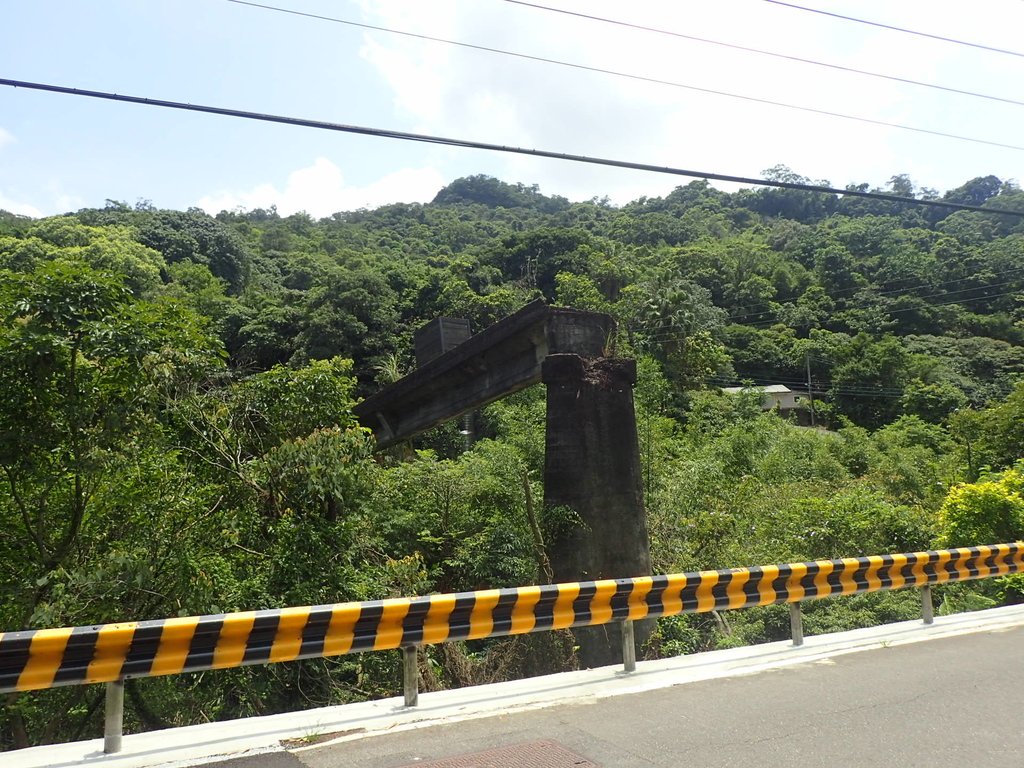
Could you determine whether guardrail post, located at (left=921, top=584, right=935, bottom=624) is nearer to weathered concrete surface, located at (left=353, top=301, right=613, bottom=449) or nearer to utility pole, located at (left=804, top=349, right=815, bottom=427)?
weathered concrete surface, located at (left=353, top=301, right=613, bottom=449)

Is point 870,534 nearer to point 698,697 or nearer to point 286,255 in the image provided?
point 698,697

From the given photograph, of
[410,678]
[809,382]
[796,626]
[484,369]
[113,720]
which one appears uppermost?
[809,382]

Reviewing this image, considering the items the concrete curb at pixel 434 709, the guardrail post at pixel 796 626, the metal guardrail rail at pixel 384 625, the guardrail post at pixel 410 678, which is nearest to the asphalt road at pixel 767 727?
the concrete curb at pixel 434 709

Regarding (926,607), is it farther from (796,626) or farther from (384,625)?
(384,625)

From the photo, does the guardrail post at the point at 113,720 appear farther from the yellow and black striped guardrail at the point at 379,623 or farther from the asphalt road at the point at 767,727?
the asphalt road at the point at 767,727

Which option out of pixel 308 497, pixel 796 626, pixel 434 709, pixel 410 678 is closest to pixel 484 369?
pixel 308 497

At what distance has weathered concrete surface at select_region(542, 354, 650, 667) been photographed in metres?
12.3

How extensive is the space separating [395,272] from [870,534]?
50.0m

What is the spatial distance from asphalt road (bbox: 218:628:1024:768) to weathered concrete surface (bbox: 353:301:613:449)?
25.7 feet

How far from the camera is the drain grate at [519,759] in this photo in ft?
14.5

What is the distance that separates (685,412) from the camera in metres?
39.8

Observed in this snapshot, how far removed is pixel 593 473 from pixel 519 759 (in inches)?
320

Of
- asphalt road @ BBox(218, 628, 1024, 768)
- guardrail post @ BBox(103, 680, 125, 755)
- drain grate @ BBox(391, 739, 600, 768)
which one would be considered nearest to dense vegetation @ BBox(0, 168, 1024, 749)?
guardrail post @ BBox(103, 680, 125, 755)

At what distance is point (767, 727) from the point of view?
5078 millimetres
